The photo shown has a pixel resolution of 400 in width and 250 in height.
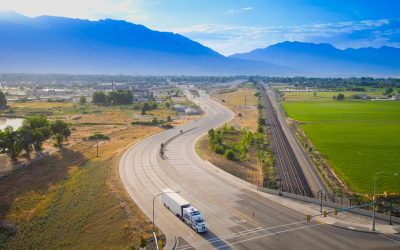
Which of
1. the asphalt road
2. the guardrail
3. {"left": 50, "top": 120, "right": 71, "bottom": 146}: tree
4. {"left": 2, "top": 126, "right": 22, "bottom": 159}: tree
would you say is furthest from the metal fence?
{"left": 50, "top": 120, "right": 71, "bottom": 146}: tree

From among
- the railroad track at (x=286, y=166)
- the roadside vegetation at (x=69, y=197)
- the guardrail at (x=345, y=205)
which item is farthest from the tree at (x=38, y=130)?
the guardrail at (x=345, y=205)

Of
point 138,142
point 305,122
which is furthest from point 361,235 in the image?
point 305,122

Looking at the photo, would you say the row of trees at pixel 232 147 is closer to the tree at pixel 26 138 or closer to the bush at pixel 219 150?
the bush at pixel 219 150

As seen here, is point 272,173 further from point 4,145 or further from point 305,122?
point 305,122

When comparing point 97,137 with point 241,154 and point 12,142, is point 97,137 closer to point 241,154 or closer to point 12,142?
point 12,142

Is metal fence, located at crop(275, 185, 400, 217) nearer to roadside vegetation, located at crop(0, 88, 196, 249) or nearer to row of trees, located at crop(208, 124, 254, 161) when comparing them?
row of trees, located at crop(208, 124, 254, 161)

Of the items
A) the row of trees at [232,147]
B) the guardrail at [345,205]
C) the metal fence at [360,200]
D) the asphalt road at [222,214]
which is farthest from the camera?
the row of trees at [232,147]
